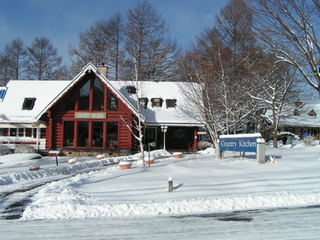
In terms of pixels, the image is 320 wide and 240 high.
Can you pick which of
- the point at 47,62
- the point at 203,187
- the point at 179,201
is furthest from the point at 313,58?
the point at 47,62

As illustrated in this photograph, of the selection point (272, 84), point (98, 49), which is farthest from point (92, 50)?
point (272, 84)

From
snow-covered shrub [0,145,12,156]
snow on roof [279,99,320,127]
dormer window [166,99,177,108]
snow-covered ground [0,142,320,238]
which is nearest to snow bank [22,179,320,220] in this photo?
snow-covered ground [0,142,320,238]

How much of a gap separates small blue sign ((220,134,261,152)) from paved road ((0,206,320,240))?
5.71m

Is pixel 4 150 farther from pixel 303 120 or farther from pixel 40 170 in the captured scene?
pixel 303 120

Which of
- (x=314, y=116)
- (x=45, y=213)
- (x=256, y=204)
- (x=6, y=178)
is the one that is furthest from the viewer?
(x=314, y=116)

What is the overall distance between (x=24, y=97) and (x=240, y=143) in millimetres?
21176

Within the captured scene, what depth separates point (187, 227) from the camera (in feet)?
18.3

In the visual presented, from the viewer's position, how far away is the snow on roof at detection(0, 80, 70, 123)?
23.8 meters

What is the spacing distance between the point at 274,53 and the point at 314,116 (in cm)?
3471

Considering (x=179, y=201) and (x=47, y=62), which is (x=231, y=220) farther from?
(x=47, y=62)

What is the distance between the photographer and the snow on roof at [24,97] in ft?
78.0

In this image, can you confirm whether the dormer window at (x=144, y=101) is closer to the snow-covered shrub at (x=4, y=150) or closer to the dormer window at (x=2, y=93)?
the snow-covered shrub at (x=4, y=150)

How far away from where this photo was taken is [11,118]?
23766 millimetres

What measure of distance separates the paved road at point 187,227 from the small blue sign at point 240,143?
5.71m
